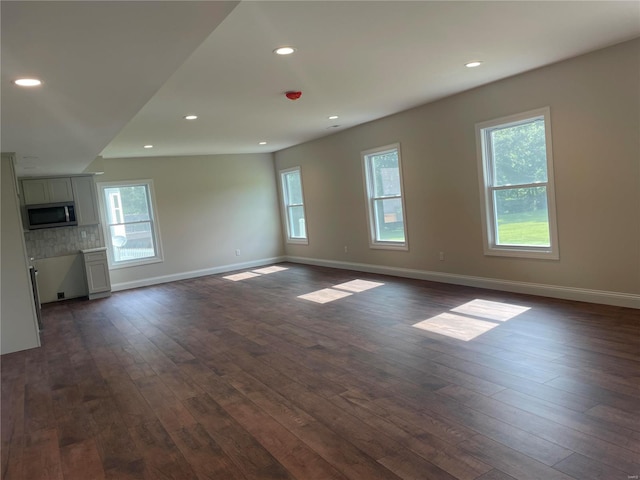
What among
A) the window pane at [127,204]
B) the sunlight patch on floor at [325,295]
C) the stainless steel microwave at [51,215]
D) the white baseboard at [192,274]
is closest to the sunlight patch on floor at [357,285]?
the sunlight patch on floor at [325,295]

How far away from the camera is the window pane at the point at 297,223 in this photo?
32.1ft

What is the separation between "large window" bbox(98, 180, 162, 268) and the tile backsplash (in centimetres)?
25

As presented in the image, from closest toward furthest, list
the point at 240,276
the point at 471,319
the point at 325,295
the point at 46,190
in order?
1. the point at 471,319
2. the point at 325,295
3. the point at 46,190
4. the point at 240,276

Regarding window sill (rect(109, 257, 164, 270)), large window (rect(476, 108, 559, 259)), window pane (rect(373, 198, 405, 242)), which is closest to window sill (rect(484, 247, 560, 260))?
large window (rect(476, 108, 559, 259))

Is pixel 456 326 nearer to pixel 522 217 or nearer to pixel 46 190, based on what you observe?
pixel 522 217

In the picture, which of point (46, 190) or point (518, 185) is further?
point (46, 190)

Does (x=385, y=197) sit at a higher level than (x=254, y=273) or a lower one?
higher

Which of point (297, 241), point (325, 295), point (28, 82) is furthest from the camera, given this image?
point (297, 241)

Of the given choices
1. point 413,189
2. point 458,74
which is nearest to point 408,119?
point 413,189

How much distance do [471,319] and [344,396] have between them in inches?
78.4

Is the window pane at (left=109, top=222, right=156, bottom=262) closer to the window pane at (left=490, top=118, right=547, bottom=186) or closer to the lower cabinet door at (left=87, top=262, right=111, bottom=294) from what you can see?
the lower cabinet door at (left=87, top=262, right=111, bottom=294)

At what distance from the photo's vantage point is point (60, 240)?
8094mm

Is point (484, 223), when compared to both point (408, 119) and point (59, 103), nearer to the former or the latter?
point (408, 119)

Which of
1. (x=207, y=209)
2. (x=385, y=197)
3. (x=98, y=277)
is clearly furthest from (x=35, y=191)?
(x=385, y=197)
